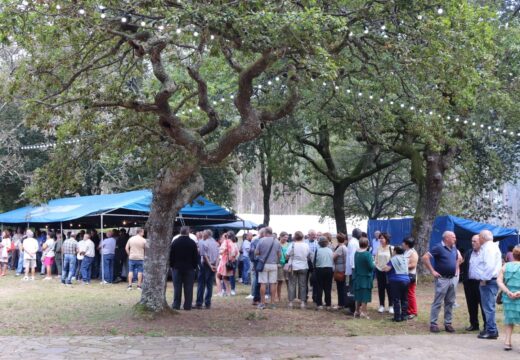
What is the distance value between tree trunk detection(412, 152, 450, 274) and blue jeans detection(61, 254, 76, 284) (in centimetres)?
1036

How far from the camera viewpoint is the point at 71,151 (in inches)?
462

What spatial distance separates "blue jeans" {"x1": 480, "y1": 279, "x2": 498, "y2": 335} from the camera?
960 cm

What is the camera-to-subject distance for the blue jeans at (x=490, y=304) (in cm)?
960

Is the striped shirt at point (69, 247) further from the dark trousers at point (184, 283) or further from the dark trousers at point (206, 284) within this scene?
the dark trousers at point (184, 283)

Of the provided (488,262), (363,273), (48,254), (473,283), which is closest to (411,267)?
(363,273)

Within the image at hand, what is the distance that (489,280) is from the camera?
9.59m

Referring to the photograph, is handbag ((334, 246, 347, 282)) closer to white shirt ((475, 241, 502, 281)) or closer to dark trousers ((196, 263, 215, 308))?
dark trousers ((196, 263, 215, 308))

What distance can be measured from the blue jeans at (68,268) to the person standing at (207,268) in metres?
6.12

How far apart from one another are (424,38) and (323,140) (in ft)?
41.8

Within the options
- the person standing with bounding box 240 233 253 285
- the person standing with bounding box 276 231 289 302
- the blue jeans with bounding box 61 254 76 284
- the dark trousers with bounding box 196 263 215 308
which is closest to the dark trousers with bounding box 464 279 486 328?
the person standing with bounding box 276 231 289 302

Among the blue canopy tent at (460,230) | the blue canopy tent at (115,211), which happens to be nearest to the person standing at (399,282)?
the blue canopy tent at (115,211)

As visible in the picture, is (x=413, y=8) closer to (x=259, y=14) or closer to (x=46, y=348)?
(x=259, y=14)

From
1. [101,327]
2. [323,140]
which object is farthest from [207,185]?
[101,327]

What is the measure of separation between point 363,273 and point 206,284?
3483 mm
